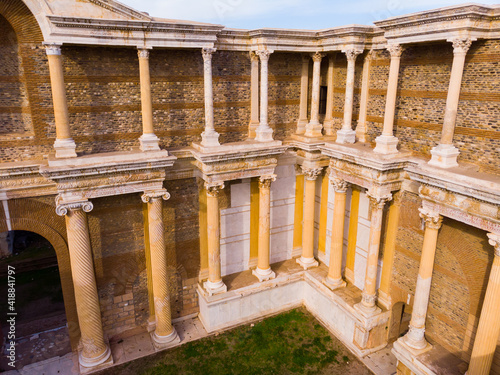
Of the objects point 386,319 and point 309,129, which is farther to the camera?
point 309,129

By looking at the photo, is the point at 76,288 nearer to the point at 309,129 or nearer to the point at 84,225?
the point at 84,225

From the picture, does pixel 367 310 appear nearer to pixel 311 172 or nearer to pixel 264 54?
pixel 311 172

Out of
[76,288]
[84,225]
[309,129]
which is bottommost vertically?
[76,288]

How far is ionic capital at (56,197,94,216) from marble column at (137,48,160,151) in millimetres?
2776

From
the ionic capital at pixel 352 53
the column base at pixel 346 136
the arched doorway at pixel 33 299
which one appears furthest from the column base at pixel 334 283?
the arched doorway at pixel 33 299

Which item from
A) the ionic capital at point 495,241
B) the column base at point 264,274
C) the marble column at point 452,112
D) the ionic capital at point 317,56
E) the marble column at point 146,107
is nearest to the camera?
the ionic capital at point 495,241

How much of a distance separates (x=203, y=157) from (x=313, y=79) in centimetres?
631

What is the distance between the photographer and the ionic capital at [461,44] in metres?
11.0

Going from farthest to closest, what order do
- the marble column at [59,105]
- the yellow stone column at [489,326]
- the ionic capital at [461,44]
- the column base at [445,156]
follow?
the column base at [445,156] < the marble column at [59,105] < the ionic capital at [461,44] < the yellow stone column at [489,326]

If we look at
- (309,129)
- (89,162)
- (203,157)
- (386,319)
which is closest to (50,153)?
(89,162)

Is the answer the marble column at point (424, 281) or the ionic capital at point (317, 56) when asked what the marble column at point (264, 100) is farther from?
the marble column at point (424, 281)

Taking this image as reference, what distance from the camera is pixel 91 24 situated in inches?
463

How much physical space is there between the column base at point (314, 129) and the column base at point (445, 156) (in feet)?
18.4

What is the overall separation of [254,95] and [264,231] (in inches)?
233
